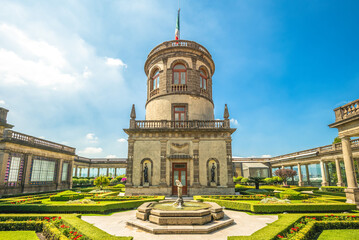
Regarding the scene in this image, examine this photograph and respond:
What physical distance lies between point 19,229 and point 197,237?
878cm

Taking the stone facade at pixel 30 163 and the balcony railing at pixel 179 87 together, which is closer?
the stone facade at pixel 30 163

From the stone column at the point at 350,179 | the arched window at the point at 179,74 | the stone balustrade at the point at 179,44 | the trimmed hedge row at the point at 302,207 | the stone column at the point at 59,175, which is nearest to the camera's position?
the trimmed hedge row at the point at 302,207

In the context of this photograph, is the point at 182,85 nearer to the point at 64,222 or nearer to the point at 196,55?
the point at 196,55

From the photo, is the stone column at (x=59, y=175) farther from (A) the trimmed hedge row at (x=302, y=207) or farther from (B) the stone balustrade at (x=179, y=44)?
(A) the trimmed hedge row at (x=302, y=207)

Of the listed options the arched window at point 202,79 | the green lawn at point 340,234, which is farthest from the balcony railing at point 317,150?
the green lawn at point 340,234

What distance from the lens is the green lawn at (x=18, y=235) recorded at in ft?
28.4

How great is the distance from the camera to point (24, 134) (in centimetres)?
2411

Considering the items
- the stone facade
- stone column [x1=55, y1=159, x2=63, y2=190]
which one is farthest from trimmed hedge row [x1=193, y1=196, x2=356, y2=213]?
stone column [x1=55, y1=159, x2=63, y2=190]

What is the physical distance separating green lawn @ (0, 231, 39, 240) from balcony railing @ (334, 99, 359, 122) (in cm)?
2197

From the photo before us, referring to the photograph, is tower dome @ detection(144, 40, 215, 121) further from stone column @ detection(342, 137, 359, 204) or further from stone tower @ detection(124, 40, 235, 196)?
stone column @ detection(342, 137, 359, 204)

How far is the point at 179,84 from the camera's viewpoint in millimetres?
26047

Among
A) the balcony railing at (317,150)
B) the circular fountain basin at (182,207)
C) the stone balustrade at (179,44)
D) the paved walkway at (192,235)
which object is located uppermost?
the stone balustrade at (179,44)

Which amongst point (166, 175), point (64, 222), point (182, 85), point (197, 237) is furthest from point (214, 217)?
point (182, 85)

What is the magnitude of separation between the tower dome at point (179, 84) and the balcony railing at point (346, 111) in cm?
1388
